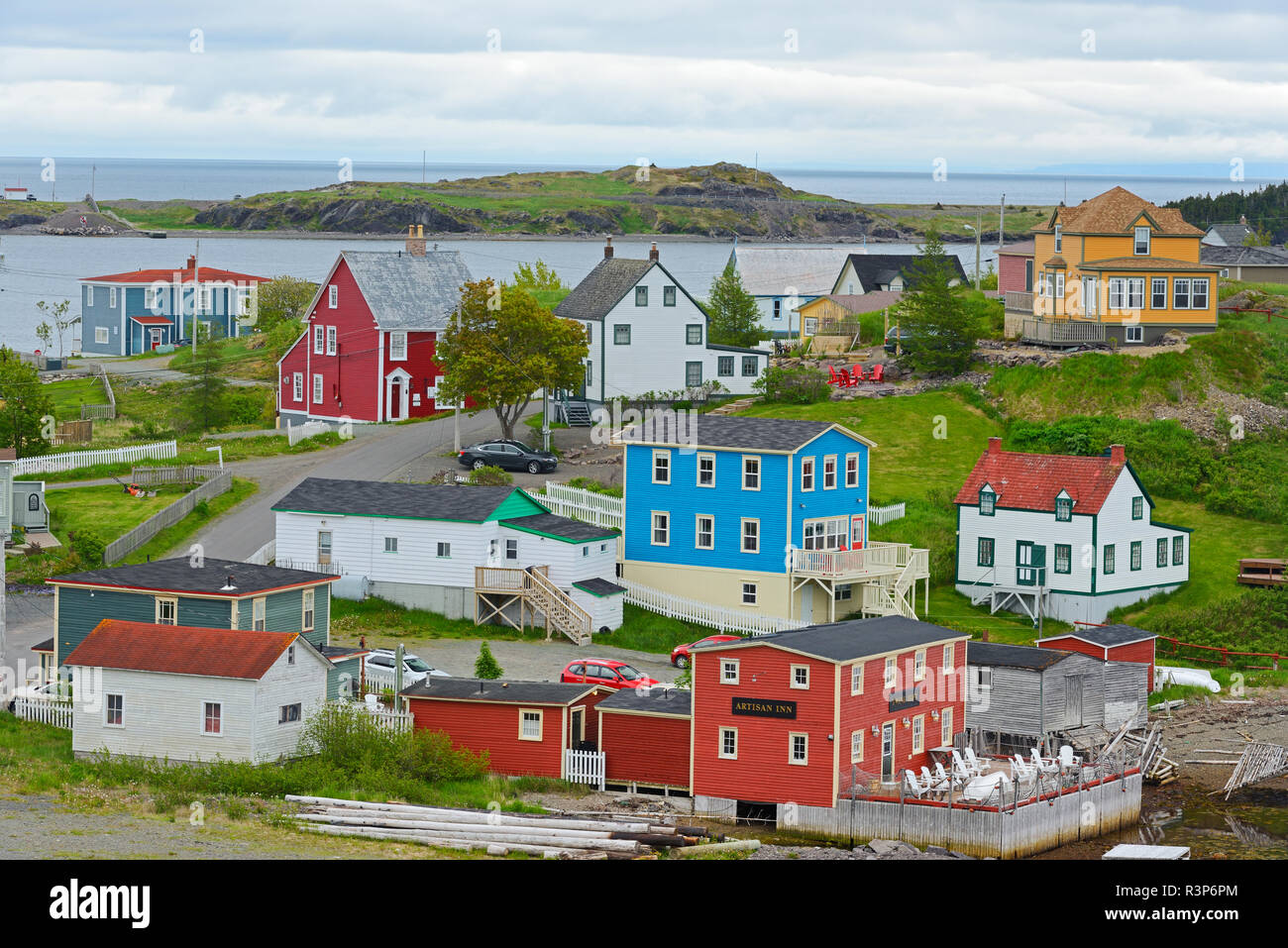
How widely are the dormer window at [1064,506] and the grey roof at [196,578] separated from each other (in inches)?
912

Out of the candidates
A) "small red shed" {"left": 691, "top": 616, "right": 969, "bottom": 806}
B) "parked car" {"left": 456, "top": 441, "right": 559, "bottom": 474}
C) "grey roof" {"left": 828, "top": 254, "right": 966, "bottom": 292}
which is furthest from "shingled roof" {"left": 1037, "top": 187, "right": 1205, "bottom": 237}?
"small red shed" {"left": 691, "top": 616, "right": 969, "bottom": 806}

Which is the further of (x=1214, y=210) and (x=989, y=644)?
(x=1214, y=210)

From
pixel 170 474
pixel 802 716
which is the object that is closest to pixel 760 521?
pixel 802 716

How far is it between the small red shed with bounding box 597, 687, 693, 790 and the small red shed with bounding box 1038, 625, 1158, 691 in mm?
12990

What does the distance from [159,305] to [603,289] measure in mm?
50761

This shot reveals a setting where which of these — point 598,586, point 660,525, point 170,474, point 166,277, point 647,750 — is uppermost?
point 166,277

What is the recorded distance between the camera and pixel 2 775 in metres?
44.2

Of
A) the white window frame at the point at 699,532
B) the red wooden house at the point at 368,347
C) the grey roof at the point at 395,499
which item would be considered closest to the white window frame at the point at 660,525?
the white window frame at the point at 699,532

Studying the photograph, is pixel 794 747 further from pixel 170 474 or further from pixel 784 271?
pixel 784 271

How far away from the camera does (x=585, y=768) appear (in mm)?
46375
